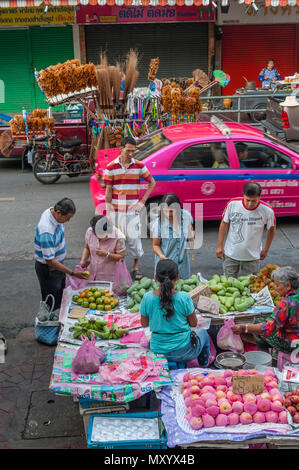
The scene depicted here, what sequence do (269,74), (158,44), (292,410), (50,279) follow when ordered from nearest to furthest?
(292,410) → (50,279) → (269,74) → (158,44)

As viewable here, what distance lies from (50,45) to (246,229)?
1684 centimetres

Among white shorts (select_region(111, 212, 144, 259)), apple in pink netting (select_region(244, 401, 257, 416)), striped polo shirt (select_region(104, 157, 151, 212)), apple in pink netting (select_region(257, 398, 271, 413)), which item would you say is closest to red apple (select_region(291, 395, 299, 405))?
apple in pink netting (select_region(257, 398, 271, 413))

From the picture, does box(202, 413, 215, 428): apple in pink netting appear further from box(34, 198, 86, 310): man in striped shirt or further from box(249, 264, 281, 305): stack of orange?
box(34, 198, 86, 310): man in striped shirt

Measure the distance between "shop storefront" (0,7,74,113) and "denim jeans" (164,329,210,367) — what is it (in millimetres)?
16971

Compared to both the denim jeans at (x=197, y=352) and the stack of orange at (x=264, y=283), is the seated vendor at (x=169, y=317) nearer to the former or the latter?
the denim jeans at (x=197, y=352)

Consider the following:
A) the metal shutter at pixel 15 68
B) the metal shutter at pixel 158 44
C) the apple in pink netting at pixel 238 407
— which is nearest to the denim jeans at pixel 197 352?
the apple in pink netting at pixel 238 407

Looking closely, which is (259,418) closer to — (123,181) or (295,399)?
(295,399)

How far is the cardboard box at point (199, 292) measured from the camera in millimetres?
5273

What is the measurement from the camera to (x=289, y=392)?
409 cm

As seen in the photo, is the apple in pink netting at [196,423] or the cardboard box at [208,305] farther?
the cardboard box at [208,305]

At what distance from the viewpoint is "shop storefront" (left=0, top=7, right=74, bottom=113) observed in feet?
65.4

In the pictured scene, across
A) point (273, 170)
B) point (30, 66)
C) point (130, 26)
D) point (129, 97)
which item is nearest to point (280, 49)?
point (130, 26)

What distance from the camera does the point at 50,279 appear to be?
588 centimetres

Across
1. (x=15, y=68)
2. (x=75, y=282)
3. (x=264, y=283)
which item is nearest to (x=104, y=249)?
(x=75, y=282)
